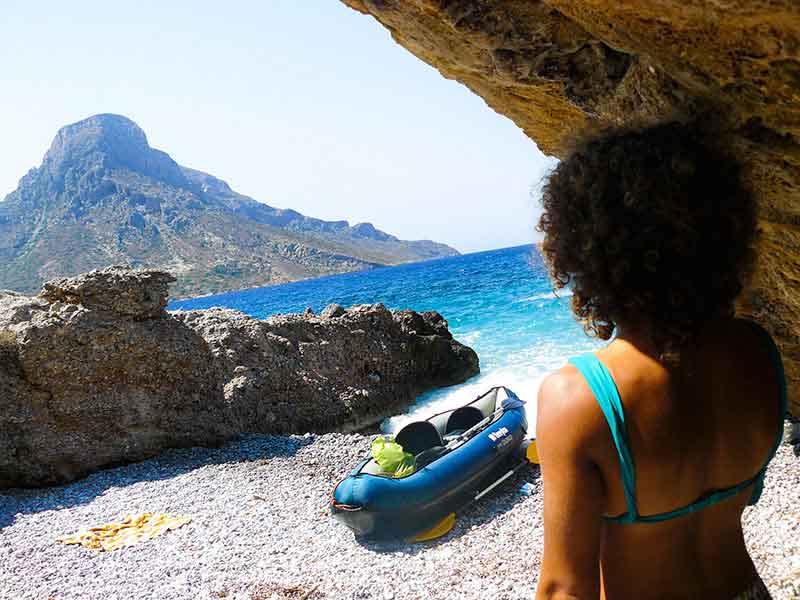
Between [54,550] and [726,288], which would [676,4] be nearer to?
[726,288]

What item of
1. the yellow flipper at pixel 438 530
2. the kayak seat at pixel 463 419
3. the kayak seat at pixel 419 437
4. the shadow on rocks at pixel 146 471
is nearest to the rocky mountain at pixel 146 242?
the shadow on rocks at pixel 146 471

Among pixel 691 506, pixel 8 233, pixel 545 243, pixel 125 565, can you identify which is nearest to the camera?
pixel 691 506

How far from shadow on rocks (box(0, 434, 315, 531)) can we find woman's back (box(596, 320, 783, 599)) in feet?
25.7

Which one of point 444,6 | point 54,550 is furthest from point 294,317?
point 444,6

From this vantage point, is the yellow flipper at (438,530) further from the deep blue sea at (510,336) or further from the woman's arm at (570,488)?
the woman's arm at (570,488)

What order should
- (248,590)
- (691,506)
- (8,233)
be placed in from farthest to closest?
(8,233)
(248,590)
(691,506)

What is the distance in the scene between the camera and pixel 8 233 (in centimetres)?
17038

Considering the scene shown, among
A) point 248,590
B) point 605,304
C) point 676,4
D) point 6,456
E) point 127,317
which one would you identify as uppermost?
point 676,4

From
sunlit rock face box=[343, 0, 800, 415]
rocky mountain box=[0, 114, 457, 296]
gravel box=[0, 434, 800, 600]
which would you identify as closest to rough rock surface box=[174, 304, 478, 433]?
gravel box=[0, 434, 800, 600]

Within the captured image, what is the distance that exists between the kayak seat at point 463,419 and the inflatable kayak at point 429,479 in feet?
1.13

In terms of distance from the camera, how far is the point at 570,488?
4.36 feet

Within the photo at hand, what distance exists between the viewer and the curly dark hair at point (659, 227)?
4.52ft

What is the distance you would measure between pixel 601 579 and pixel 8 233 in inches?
8003

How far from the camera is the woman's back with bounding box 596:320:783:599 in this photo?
135 centimetres
